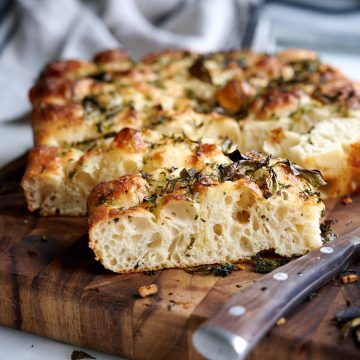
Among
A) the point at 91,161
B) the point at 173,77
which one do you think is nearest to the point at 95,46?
the point at 173,77

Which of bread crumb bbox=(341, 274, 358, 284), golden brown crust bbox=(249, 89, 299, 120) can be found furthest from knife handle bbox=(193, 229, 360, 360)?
golden brown crust bbox=(249, 89, 299, 120)

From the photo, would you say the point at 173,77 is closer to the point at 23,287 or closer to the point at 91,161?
the point at 91,161

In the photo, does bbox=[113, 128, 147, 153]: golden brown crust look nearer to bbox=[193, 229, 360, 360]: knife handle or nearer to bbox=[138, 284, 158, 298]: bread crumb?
bbox=[138, 284, 158, 298]: bread crumb

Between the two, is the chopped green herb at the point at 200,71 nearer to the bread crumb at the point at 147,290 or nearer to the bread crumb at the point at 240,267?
the bread crumb at the point at 240,267

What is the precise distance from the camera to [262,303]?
2725 mm

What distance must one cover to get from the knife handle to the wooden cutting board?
95 mm

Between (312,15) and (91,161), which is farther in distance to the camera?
(312,15)

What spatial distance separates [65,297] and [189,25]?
490 centimetres

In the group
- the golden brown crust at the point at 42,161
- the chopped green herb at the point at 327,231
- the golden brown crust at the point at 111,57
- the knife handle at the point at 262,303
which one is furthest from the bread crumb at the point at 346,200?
the golden brown crust at the point at 111,57

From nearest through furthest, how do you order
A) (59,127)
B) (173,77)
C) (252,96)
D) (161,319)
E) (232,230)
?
(161,319), (232,230), (59,127), (252,96), (173,77)

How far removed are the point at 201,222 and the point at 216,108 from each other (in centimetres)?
172

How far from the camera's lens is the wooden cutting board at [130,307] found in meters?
2.78

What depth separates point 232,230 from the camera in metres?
3.39

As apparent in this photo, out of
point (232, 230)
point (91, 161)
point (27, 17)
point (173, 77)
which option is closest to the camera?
point (232, 230)
